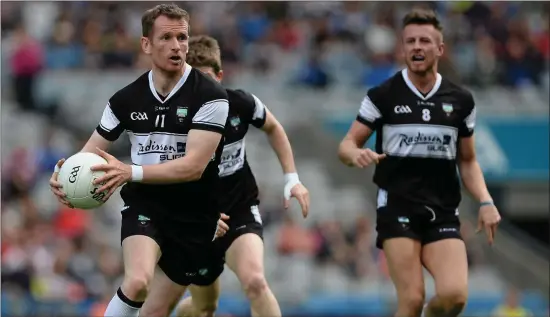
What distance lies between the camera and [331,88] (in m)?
20.5

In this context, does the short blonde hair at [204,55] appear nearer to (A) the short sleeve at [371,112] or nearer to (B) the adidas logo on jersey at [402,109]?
(A) the short sleeve at [371,112]

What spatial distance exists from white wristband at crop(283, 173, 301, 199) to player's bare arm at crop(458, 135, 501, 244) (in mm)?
1380

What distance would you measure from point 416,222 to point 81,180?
287 centimetres

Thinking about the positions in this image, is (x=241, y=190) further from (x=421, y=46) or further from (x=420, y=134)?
(x=421, y=46)

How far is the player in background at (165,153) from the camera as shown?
7750mm

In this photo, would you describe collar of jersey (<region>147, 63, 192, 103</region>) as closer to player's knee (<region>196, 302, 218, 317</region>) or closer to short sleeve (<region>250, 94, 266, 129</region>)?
short sleeve (<region>250, 94, 266, 129</region>)

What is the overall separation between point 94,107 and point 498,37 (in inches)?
296

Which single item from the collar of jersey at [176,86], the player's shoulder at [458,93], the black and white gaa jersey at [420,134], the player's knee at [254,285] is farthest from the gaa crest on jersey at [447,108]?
the collar of jersey at [176,86]

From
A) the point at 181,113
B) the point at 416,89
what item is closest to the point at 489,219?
the point at 416,89

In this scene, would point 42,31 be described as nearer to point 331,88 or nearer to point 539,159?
point 331,88

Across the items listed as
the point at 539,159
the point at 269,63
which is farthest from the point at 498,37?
the point at 269,63

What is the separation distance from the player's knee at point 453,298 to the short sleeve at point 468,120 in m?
1.22

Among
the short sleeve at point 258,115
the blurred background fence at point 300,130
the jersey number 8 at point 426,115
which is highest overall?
the jersey number 8 at point 426,115

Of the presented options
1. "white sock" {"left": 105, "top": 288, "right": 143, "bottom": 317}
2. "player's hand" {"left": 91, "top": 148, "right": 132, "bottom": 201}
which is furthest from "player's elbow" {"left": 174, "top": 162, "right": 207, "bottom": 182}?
"white sock" {"left": 105, "top": 288, "right": 143, "bottom": 317}
